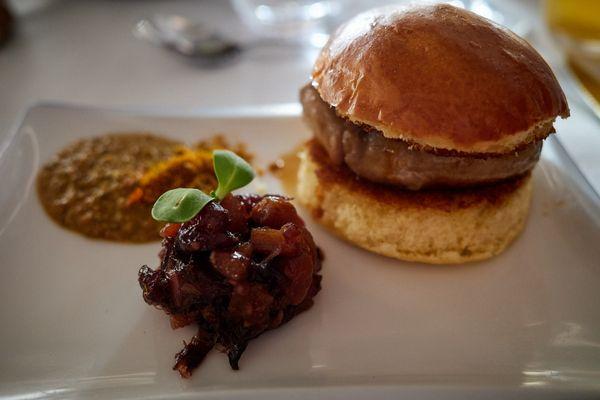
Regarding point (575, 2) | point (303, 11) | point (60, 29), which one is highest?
point (575, 2)

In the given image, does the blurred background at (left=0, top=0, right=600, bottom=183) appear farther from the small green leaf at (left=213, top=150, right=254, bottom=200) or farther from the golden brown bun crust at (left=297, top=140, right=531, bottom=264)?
the small green leaf at (left=213, top=150, right=254, bottom=200)

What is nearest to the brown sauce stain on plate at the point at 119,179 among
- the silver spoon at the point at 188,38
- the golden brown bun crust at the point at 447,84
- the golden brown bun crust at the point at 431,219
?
the golden brown bun crust at the point at 431,219

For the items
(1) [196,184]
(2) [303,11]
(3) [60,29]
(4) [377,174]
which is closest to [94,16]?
(3) [60,29]

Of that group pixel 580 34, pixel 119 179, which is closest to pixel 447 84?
pixel 119 179

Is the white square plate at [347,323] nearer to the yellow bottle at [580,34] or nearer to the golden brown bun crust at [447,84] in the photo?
the golden brown bun crust at [447,84]

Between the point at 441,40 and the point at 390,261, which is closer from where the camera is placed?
the point at 441,40

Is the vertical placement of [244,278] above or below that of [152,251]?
above

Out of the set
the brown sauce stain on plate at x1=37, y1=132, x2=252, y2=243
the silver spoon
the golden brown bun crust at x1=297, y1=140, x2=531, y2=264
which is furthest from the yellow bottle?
the brown sauce stain on plate at x1=37, y1=132, x2=252, y2=243

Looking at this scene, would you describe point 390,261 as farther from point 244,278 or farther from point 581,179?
point 581,179
